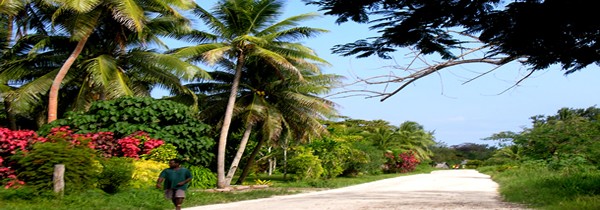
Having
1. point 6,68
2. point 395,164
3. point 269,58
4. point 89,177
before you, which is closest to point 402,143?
point 395,164

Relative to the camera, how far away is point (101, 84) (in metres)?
17.8

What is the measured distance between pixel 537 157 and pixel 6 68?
20.6m

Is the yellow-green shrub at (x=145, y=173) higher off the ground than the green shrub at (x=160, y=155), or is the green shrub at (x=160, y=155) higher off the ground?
the green shrub at (x=160, y=155)

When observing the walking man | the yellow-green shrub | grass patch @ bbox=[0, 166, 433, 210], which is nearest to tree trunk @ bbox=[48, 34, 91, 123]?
the yellow-green shrub

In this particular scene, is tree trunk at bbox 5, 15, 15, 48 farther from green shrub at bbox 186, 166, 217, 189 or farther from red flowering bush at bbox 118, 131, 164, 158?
green shrub at bbox 186, 166, 217, 189

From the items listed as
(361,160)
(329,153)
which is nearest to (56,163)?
(329,153)

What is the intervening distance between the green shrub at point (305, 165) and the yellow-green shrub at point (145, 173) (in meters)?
9.98

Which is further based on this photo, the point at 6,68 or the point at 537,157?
the point at 537,157

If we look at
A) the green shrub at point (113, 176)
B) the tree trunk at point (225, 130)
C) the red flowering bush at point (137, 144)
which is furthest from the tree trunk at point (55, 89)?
the tree trunk at point (225, 130)

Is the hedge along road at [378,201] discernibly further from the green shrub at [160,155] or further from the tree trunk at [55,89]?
the tree trunk at [55,89]

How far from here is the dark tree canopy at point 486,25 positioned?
3553mm

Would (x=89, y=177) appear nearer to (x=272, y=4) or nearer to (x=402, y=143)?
(x=272, y=4)

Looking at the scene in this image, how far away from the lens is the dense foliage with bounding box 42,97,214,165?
1650cm

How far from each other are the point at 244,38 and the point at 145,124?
4.35m
